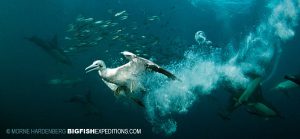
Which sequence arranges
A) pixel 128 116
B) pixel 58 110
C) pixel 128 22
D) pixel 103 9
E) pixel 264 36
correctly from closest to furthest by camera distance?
pixel 264 36 → pixel 128 22 → pixel 103 9 → pixel 128 116 → pixel 58 110

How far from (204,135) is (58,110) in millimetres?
28517

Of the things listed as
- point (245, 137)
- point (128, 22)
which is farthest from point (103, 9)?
point (245, 137)

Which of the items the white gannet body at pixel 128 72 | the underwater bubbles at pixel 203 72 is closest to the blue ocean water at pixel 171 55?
the underwater bubbles at pixel 203 72

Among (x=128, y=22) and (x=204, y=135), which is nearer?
(x=128, y=22)

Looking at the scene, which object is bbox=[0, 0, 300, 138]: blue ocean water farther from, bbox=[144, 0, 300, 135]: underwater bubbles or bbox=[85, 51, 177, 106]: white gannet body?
bbox=[85, 51, 177, 106]: white gannet body

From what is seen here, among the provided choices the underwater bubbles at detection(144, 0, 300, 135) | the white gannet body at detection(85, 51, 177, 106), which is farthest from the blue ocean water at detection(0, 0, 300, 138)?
the white gannet body at detection(85, 51, 177, 106)

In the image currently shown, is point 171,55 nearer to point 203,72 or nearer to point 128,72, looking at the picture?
point 203,72

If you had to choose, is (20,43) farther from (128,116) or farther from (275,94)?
(275,94)

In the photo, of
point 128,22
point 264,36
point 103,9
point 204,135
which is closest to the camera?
point 264,36

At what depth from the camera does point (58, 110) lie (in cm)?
5769

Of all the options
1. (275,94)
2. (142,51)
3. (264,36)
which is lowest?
(142,51)

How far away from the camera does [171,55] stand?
16.7 m

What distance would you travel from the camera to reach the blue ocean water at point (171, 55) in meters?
18.5

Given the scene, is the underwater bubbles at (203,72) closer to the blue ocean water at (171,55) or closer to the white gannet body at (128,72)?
the blue ocean water at (171,55)
